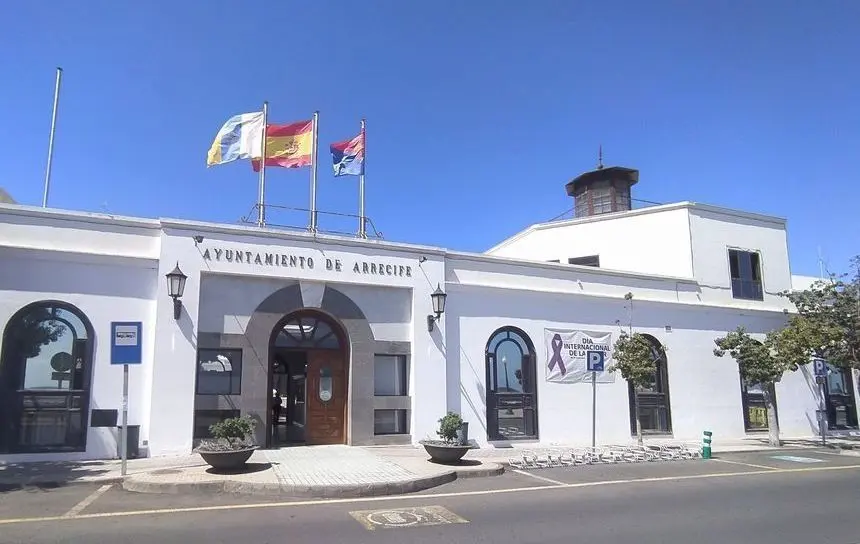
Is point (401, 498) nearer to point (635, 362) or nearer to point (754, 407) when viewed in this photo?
point (635, 362)

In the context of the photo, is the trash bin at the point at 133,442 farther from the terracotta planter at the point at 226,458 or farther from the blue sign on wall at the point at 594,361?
the blue sign on wall at the point at 594,361

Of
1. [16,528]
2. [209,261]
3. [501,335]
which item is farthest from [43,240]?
[501,335]

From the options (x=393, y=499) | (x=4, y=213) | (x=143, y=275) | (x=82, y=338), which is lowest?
(x=393, y=499)

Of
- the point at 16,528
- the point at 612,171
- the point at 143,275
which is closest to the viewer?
the point at 16,528

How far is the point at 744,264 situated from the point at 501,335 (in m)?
10.6

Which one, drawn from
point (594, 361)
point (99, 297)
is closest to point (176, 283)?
point (99, 297)

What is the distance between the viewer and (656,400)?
778 inches

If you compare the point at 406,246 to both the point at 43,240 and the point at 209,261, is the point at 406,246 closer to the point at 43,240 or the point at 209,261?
the point at 209,261

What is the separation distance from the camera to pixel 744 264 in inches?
888

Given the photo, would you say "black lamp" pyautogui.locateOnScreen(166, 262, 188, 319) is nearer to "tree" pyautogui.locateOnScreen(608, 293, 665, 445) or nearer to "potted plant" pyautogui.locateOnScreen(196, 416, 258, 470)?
"potted plant" pyautogui.locateOnScreen(196, 416, 258, 470)

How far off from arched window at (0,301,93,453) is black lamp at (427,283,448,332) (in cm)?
795

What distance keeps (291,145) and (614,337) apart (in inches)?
442

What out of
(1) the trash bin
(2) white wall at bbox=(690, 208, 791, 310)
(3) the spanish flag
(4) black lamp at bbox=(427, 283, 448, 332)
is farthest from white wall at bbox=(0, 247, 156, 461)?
(2) white wall at bbox=(690, 208, 791, 310)

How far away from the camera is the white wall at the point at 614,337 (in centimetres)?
1711
